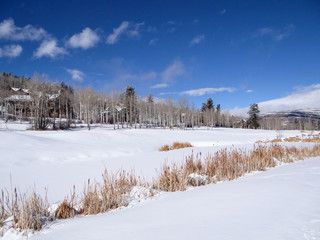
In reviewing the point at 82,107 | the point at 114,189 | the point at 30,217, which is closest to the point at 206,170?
Answer: the point at 114,189

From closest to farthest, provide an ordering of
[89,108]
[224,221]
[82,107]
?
[224,221]
[89,108]
[82,107]

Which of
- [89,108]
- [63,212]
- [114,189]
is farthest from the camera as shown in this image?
[89,108]

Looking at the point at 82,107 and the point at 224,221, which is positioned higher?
the point at 82,107

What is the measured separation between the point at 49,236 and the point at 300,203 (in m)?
2.63

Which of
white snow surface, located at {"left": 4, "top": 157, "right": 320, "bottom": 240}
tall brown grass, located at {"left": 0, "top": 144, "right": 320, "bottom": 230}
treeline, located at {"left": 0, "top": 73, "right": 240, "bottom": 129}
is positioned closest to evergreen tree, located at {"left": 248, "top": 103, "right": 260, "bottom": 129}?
treeline, located at {"left": 0, "top": 73, "right": 240, "bottom": 129}

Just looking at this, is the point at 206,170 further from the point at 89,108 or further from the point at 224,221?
the point at 89,108

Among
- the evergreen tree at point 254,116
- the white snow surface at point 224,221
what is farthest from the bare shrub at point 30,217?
the evergreen tree at point 254,116

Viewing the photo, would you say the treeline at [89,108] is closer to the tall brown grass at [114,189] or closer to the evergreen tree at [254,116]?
the evergreen tree at [254,116]

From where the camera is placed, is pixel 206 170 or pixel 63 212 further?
pixel 206 170

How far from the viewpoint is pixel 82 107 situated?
46625mm

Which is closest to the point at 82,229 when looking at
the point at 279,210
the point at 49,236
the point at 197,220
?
the point at 49,236

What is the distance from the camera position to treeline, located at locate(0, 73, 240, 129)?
23.9 metres

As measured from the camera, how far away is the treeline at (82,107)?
23.9 m

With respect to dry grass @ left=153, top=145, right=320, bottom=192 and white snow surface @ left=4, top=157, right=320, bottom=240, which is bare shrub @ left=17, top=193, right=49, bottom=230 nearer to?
white snow surface @ left=4, top=157, right=320, bottom=240
